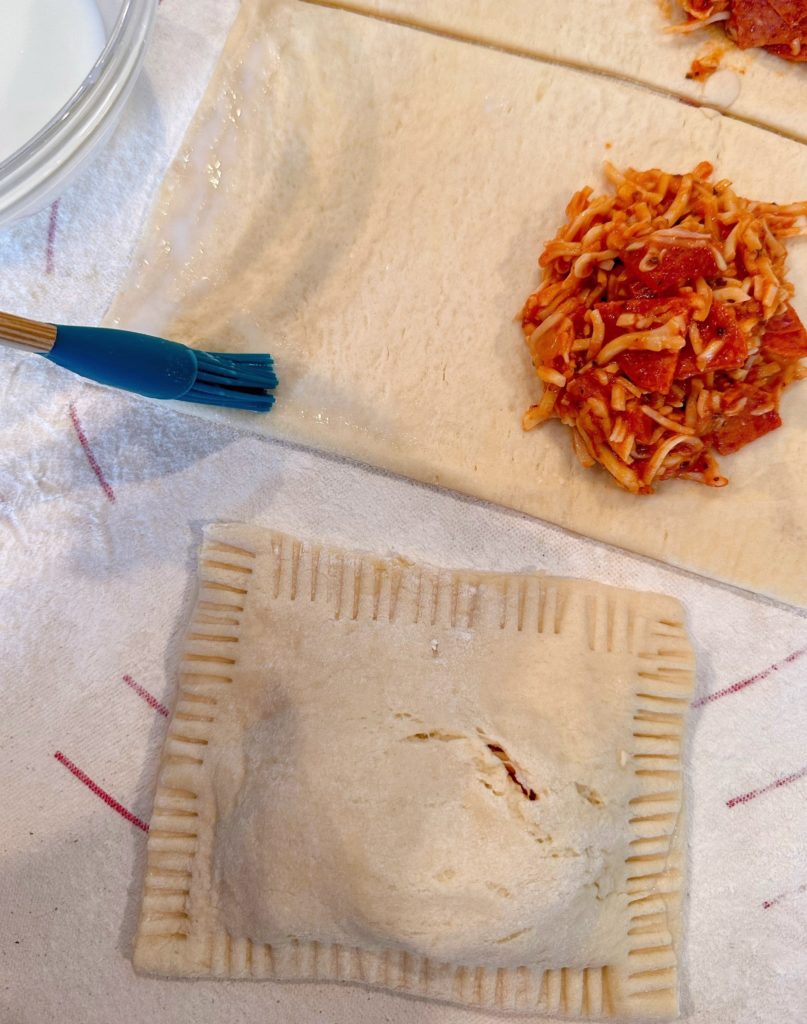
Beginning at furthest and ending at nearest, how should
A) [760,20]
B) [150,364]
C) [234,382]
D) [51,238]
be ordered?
[51,238] → [760,20] → [234,382] → [150,364]

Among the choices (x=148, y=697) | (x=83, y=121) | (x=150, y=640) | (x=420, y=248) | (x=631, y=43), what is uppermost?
(x=631, y=43)

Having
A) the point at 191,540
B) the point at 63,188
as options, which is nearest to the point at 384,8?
the point at 63,188

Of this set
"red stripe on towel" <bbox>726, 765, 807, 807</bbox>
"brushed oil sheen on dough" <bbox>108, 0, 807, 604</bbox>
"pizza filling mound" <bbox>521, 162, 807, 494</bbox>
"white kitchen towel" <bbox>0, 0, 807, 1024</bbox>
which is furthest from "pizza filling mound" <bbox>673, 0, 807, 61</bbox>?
"red stripe on towel" <bbox>726, 765, 807, 807</bbox>

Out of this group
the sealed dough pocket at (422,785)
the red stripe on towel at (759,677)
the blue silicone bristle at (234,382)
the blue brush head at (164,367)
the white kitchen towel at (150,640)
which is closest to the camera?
the blue brush head at (164,367)

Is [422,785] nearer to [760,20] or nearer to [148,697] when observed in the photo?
[148,697]

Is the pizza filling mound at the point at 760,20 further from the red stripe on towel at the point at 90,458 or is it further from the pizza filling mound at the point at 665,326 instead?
the red stripe on towel at the point at 90,458

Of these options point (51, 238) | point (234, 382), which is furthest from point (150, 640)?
point (51, 238)

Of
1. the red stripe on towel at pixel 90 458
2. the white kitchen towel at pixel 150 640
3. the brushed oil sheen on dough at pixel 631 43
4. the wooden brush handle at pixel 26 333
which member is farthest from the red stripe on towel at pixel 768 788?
the wooden brush handle at pixel 26 333
